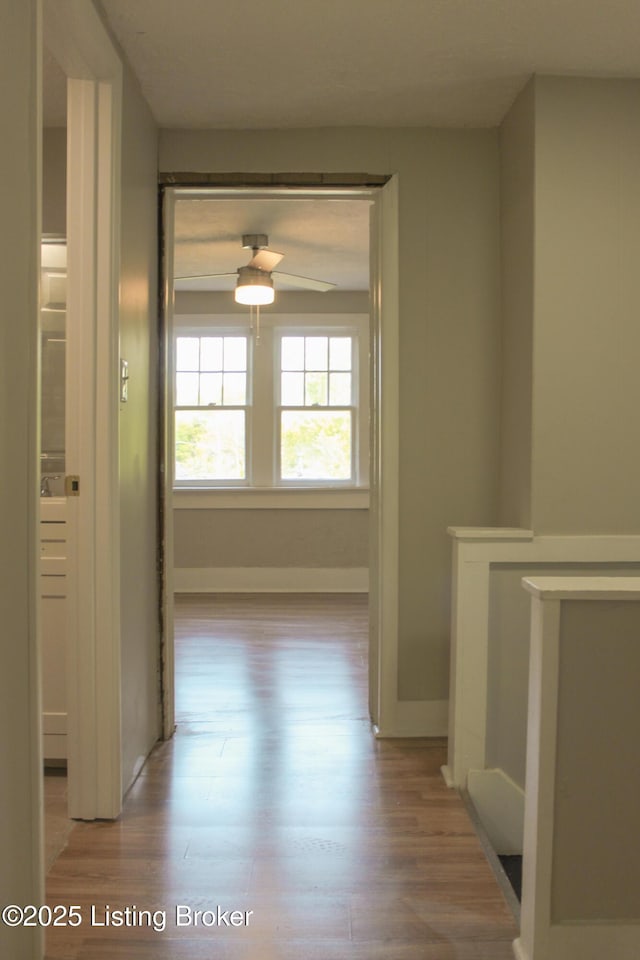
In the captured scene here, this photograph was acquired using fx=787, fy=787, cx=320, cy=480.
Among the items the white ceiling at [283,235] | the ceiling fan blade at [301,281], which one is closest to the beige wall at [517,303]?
the white ceiling at [283,235]

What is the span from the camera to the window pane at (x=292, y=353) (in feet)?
22.5

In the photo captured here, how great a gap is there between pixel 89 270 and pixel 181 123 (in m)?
1.08

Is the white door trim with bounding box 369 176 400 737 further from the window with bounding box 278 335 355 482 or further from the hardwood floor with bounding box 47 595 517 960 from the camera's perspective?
the window with bounding box 278 335 355 482

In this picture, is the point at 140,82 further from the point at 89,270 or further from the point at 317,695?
the point at 317,695

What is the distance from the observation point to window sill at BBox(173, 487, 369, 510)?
22.2 ft

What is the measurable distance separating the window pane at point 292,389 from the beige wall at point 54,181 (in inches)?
146

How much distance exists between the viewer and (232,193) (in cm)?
328

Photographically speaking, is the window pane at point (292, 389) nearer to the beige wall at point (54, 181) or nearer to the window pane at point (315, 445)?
the window pane at point (315, 445)

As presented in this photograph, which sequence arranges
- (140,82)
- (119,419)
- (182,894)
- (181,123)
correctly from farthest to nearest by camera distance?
1. (181,123)
2. (140,82)
3. (119,419)
4. (182,894)

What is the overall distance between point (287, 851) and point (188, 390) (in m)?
5.02

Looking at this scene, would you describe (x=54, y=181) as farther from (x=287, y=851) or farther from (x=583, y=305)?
(x=287, y=851)

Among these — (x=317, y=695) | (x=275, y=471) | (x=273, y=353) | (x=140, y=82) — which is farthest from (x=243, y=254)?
(x=317, y=695)

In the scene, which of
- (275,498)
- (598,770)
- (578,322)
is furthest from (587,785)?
(275,498)

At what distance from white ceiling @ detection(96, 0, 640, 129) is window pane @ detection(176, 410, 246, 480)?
3.81 m
